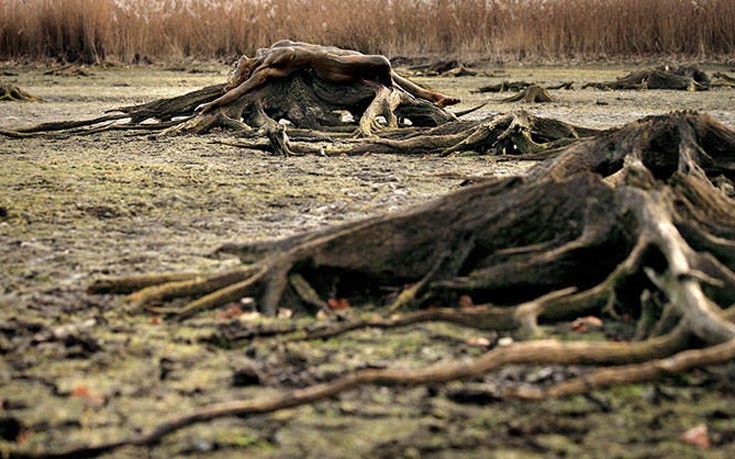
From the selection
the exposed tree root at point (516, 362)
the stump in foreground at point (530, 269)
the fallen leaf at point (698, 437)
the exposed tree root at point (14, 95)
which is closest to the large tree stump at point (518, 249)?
the stump in foreground at point (530, 269)

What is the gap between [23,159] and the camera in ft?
21.9

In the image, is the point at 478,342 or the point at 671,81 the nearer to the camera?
the point at 478,342

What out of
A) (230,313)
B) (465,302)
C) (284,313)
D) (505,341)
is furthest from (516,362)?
(230,313)

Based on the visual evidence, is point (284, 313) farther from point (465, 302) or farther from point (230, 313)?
point (465, 302)

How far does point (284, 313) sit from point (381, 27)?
17719 mm

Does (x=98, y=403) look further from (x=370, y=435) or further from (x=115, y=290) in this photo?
(x=115, y=290)

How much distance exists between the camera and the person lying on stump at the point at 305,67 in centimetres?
851

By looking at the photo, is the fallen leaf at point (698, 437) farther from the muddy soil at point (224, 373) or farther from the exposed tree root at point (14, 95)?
the exposed tree root at point (14, 95)

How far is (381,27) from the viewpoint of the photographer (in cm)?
2012

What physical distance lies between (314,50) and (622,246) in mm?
5991

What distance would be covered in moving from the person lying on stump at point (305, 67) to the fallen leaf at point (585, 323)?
5.90m

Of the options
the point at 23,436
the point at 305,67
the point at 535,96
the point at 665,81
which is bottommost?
the point at 23,436

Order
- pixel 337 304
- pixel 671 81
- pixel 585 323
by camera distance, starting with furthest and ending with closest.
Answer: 1. pixel 671 81
2. pixel 337 304
3. pixel 585 323

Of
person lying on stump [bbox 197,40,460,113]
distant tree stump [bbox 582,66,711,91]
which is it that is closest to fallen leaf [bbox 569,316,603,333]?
Result: person lying on stump [bbox 197,40,460,113]
